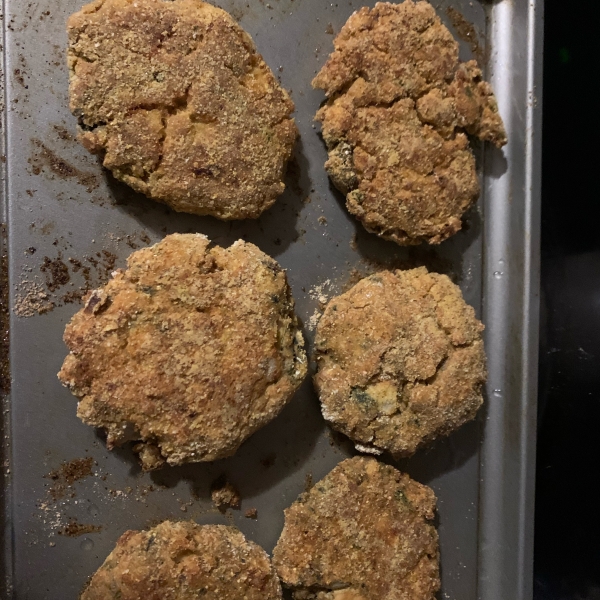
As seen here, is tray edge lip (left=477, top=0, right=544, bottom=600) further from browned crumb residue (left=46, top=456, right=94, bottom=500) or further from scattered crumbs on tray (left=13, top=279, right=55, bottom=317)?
scattered crumbs on tray (left=13, top=279, right=55, bottom=317)

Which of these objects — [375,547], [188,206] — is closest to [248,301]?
[188,206]

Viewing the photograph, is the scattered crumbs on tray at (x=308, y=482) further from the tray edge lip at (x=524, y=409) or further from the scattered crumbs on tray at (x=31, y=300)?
the scattered crumbs on tray at (x=31, y=300)

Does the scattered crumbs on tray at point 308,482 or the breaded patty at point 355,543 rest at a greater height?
the scattered crumbs on tray at point 308,482

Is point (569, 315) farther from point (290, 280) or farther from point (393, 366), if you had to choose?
point (290, 280)

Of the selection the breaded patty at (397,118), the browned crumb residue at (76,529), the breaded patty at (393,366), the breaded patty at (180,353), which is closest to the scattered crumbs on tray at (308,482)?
the breaded patty at (393,366)

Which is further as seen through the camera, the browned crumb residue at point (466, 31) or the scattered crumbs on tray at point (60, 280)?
the browned crumb residue at point (466, 31)

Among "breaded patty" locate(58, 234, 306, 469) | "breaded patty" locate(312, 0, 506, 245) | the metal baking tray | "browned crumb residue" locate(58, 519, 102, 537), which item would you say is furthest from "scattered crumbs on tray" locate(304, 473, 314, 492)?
"breaded patty" locate(312, 0, 506, 245)

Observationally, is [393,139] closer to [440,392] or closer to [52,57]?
[440,392]
